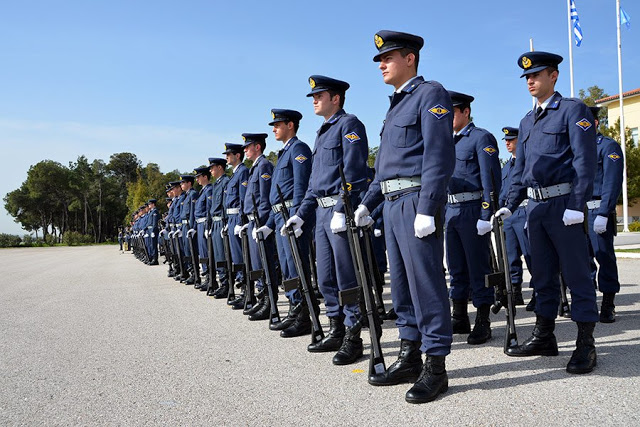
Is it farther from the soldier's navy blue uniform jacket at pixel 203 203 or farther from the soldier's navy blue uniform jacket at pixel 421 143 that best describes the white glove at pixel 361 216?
the soldier's navy blue uniform jacket at pixel 203 203

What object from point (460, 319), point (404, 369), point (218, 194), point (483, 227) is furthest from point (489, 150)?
point (218, 194)

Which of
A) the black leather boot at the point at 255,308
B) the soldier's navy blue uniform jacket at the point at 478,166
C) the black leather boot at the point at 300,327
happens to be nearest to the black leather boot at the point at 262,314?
the black leather boot at the point at 255,308

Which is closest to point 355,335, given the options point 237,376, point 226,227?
point 237,376

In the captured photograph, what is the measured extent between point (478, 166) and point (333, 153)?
5.00 feet

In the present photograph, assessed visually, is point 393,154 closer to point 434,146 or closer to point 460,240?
point 434,146

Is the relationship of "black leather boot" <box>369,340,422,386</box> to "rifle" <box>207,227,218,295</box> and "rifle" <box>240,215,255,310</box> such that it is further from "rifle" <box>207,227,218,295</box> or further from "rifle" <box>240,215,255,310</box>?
"rifle" <box>207,227,218,295</box>

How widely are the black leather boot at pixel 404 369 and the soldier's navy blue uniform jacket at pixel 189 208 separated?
26.4 ft

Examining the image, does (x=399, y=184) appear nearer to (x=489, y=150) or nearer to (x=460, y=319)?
(x=489, y=150)

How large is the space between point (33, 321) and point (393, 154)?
5.67 meters

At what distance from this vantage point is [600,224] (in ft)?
18.9

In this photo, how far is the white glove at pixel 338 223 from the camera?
Result: 4449 millimetres

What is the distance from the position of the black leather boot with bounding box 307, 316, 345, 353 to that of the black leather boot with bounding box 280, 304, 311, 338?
2.22 ft

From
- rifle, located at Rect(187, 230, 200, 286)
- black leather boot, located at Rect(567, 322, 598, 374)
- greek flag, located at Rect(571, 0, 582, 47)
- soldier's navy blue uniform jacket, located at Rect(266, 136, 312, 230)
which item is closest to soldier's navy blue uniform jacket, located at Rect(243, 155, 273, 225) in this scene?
soldier's navy blue uniform jacket, located at Rect(266, 136, 312, 230)

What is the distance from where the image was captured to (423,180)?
11.9ft
